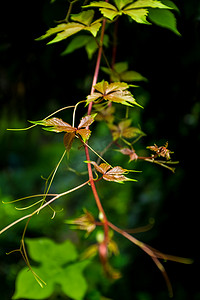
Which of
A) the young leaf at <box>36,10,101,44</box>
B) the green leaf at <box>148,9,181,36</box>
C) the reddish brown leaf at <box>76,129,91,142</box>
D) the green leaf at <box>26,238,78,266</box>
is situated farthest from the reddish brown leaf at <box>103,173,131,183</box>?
the green leaf at <box>26,238,78,266</box>

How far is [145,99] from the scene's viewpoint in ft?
4.05

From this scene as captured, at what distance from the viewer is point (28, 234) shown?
1248mm

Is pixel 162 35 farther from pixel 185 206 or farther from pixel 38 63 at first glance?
pixel 185 206

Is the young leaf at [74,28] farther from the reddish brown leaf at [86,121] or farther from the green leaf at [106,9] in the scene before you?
the reddish brown leaf at [86,121]

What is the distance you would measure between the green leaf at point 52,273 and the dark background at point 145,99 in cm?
12

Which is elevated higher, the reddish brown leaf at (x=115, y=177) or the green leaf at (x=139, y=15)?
the green leaf at (x=139, y=15)

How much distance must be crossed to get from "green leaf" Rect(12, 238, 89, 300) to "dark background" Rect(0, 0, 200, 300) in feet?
0.40

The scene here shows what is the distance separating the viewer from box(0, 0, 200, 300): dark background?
0.94m

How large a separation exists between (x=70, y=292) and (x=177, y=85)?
2.41ft

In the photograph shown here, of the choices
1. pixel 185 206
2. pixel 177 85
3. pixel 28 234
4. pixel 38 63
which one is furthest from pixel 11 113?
pixel 185 206

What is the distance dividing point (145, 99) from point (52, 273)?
2.29 ft

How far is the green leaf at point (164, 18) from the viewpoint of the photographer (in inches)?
25.6

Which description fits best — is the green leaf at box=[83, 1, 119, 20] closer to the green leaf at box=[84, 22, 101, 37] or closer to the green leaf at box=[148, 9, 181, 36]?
the green leaf at box=[84, 22, 101, 37]

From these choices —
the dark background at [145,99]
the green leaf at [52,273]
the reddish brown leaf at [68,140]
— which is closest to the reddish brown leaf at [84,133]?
the reddish brown leaf at [68,140]
